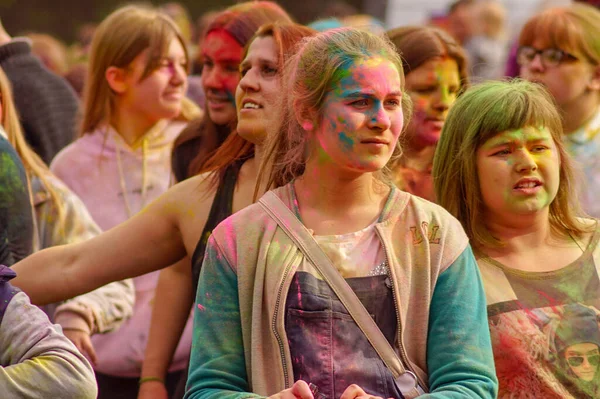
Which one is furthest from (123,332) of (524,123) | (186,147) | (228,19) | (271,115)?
(524,123)

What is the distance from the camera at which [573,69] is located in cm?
531

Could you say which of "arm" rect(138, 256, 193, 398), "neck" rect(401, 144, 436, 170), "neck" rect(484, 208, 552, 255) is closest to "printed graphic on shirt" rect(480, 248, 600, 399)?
"neck" rect(484, 208, 552, 255)

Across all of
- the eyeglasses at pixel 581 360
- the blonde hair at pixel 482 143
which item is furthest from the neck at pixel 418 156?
the eyeglasses at pixel 581 360

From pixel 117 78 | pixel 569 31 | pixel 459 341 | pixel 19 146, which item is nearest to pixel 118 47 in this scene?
pixel 117 78

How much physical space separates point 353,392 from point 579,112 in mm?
2930

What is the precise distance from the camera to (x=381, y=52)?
3.22 metres

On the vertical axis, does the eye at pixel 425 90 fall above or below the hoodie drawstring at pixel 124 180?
above

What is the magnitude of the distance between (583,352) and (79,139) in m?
2.87

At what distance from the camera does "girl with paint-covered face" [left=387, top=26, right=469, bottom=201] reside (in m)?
4.71

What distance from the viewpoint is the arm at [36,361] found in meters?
2.84

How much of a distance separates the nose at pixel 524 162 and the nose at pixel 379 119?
0.70m

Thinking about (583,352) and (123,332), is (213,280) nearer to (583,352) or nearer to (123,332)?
(583,352)

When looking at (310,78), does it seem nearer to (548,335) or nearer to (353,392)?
(353,392)

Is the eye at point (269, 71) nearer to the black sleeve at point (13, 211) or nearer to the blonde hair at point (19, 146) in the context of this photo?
the black sleeve at point (13, 211)
